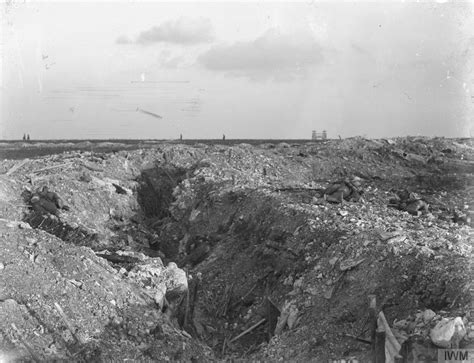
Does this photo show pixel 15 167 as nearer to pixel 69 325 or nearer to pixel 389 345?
pixel 69 325

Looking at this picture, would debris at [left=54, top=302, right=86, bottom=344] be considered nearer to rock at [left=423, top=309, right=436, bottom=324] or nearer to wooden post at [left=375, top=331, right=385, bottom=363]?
wooden post at [left=375, top=331, right=385, bottom=363]

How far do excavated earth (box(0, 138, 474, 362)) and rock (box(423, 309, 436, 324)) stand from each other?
6cm

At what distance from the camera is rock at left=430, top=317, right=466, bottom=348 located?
14.6 feet

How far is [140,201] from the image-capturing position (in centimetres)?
1431

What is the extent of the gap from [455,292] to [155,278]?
411 centimetres

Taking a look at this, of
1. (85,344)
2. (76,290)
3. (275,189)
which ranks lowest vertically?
(85,344)

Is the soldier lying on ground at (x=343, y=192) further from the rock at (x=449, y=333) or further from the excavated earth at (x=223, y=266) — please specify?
the rock at (x=449, y=333)

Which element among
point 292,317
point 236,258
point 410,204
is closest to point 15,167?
point 236,258

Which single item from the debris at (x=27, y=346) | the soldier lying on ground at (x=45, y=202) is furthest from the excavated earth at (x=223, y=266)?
the soldier lying on ground at (x=45, y=202)

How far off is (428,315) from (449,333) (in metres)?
0.56

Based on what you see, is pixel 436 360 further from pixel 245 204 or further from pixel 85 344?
pixel 245 204

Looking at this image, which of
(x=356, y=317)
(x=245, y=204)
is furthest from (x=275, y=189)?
(x=356, y=317)

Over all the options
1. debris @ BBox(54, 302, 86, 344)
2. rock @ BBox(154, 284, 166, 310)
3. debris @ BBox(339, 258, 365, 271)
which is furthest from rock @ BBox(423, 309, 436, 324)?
debris @ BBox(54, 302, 86, 344)

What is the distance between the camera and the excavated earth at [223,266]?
18.3 feet
